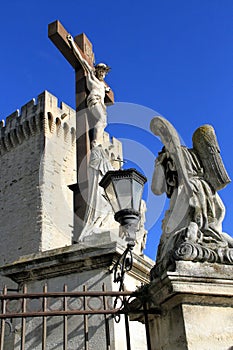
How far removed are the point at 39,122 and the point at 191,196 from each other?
19.4 m

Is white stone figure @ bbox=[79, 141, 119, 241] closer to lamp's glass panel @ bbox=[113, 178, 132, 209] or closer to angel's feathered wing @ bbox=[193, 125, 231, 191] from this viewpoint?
lamp's glass panel @ bbox=[113, 178, 132, 209]

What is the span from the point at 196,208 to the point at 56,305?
2.21 m

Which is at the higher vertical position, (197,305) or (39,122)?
(39,122)

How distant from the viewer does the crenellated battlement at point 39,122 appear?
2180cm

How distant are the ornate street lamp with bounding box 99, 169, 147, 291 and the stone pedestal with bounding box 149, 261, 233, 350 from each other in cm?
63

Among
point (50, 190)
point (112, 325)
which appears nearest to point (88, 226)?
point (112, 325)

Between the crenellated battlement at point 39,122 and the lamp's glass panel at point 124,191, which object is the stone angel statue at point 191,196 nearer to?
the lamp's glass panel at point 124,191

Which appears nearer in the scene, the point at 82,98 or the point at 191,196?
the point at 191,196

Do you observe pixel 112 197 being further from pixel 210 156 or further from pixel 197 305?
pixel 197 305

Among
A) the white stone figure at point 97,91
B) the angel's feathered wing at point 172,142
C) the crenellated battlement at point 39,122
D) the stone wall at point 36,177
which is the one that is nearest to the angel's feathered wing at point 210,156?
the angel's feathered wing at point 172,142

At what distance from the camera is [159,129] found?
3.46m

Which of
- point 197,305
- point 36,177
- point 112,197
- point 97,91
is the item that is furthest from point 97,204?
point 36,177

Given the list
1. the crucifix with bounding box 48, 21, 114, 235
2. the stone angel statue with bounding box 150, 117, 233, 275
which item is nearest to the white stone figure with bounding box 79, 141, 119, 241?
the crucifix with bounding box 48, 21, 114, 235

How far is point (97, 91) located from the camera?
6.86 meters
